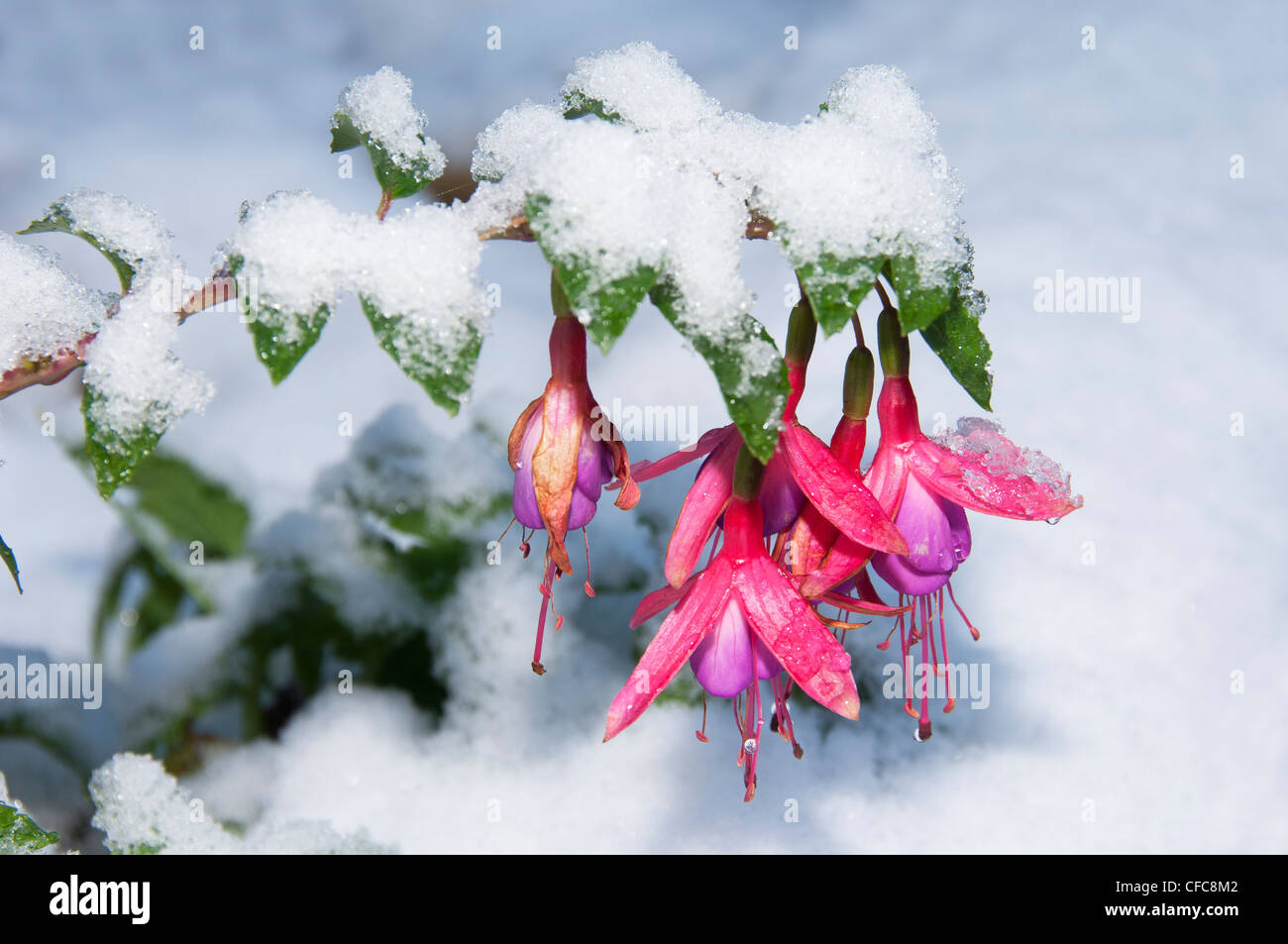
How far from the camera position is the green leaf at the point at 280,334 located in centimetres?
31

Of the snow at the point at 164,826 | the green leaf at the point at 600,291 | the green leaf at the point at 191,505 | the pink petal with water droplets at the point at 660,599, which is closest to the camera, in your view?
the green leaf at the point at 600,291

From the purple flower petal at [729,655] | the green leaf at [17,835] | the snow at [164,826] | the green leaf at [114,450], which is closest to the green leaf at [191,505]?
the snow at [164,826]

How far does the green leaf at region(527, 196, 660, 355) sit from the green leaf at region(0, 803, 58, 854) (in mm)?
366

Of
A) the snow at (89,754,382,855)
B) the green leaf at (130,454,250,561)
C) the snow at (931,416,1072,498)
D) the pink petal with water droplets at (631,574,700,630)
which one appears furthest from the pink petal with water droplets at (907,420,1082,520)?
the green leaf at (130,454,250,561)

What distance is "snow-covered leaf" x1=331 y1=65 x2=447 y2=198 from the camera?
403mm

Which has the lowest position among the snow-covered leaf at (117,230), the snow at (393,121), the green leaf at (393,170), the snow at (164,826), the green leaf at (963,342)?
the snow at (164,826)

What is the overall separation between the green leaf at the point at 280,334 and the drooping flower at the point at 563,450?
89mm

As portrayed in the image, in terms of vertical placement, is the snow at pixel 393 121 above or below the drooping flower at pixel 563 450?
above

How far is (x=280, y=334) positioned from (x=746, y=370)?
0.16 m

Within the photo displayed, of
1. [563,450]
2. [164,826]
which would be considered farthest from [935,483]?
[164,826]

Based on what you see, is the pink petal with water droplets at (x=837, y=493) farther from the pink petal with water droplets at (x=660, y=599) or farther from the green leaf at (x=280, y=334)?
the green leaf at (x=280, y=334)

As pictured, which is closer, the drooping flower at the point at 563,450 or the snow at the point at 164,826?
the drooping flower at the point at 563,450
